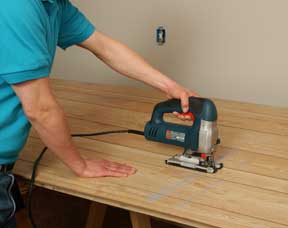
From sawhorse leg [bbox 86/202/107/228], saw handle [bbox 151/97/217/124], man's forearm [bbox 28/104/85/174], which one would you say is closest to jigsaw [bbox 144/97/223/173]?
saw handle [bbox 151/97/217/124]

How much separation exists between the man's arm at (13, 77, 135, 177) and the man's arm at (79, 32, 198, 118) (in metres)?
0.30

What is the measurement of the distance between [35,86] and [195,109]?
43cm

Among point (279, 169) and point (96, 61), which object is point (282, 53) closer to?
point (279, 169)

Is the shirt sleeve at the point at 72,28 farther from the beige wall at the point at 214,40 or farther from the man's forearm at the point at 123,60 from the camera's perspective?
the beige wall at the point at 214,40

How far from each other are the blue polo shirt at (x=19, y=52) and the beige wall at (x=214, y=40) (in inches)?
35.1

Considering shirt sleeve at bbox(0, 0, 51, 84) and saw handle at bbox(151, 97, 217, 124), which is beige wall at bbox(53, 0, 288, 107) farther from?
shirt sleeve at bbox(0, 0, 51, 84)

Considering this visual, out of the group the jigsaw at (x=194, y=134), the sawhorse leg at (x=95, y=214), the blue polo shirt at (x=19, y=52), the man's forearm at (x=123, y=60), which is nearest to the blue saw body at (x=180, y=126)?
the jigsaw at (x=194, y=134)

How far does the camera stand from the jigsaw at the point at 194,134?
1195 millimetres

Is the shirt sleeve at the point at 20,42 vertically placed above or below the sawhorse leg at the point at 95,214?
above

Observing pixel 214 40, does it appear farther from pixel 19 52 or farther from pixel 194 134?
pixel 19 52

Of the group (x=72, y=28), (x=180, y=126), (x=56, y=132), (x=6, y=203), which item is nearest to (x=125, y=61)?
(x=72, y=28)

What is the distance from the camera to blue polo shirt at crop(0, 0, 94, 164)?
3.12ft

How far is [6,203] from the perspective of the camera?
1130 millimetres

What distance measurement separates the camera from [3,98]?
109cm
